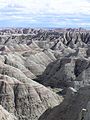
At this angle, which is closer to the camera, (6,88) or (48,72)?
(6,88)

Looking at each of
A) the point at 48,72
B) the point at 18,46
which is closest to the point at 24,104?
the point at 48,72

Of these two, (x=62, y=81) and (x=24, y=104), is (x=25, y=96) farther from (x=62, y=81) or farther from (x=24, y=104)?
(x=62, y=81)

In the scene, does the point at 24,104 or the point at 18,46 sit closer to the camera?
the point at 24,104

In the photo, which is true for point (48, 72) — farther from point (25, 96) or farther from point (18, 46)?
point (18, 46)

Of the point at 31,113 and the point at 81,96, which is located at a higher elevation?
the point at 81,96

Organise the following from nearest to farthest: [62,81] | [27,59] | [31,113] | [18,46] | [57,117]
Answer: [57,117]
[31,113]
[62,81]
[27,59]
[18,46]

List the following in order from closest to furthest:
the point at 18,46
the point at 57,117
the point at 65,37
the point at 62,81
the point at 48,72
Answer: the point at 57,117
the point at 62,81
the point at 48,72
the point at 18,46
the point at 65,37

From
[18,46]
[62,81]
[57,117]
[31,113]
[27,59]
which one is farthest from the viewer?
[18,46]

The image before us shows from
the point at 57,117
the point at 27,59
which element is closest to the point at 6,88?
the point at 57,117

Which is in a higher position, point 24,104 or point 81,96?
point 81,96
